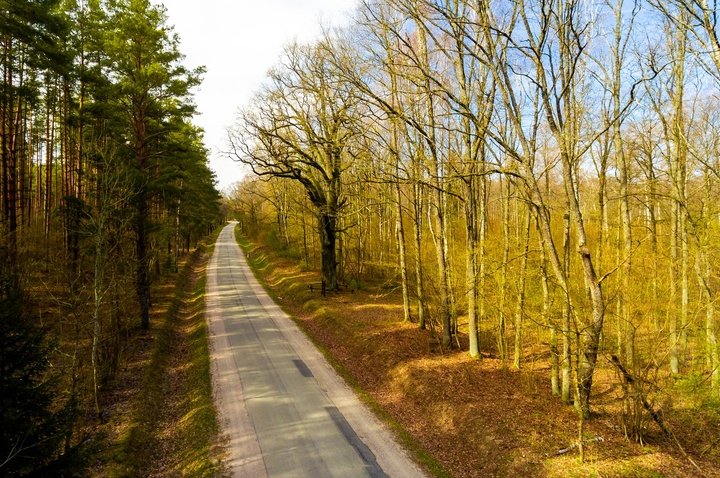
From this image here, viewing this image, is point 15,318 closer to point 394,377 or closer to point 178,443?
point 178,443

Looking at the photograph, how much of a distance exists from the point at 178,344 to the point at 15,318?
36.1ft

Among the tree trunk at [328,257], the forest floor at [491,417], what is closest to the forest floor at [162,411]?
the forest floor at [491,417]

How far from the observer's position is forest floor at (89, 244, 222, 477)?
7895mm

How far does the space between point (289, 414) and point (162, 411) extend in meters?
3.53

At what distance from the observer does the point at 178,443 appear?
8875mm

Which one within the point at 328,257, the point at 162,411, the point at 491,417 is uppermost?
the point at 328,257

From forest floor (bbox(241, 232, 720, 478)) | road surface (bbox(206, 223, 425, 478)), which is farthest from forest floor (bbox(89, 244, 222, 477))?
forest floor (bbox(241, 232, 720, 478))

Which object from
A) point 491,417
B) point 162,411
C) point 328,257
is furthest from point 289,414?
point 328,257

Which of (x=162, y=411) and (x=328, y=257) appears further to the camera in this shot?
(x=328, y=257)

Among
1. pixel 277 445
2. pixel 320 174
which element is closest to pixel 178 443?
pixel 277 445

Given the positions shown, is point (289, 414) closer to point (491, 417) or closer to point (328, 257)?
point (491, 417)

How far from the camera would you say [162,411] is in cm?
1042

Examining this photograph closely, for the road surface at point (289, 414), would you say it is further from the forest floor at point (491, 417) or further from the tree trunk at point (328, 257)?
the tree trunk at point (328, 257)

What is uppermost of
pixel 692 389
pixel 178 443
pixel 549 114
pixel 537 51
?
pixel 537 51
